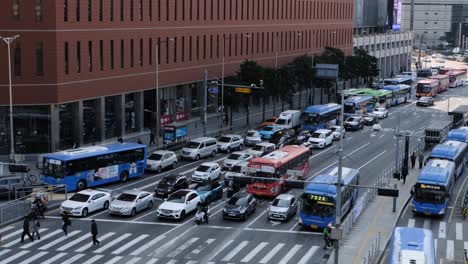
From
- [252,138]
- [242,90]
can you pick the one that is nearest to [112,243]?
[252,138]

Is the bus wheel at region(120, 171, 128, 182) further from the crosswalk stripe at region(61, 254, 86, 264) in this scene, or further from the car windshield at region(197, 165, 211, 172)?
the crosswalk stripe at region(61, 254, 86, 264)

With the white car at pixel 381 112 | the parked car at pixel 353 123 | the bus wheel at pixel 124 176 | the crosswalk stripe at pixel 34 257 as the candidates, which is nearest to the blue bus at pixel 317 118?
the parked car at pixel 353 123

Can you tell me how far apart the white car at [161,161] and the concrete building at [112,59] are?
10648 millimetres

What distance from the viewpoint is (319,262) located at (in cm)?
3834

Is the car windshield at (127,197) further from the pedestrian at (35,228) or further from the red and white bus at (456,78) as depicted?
the red and white bus at (456,78)

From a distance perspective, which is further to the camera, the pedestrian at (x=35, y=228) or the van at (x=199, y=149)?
the van at (x=199, y=149)

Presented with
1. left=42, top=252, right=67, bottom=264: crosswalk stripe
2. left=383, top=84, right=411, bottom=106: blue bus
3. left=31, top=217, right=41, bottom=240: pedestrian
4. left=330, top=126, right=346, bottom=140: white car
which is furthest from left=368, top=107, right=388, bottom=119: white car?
left=42, top=252, right=67, bottom=264: crosswalk stripe

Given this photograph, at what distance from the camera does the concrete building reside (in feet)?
210

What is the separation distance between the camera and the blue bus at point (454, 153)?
5897 centimetres

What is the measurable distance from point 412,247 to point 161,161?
31590 mm

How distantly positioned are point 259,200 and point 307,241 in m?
9.91

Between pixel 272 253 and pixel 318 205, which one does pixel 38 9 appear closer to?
pixel 318 205

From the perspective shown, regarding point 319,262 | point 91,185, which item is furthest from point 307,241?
point 91,185

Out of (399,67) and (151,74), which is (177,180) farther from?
(399,67)
